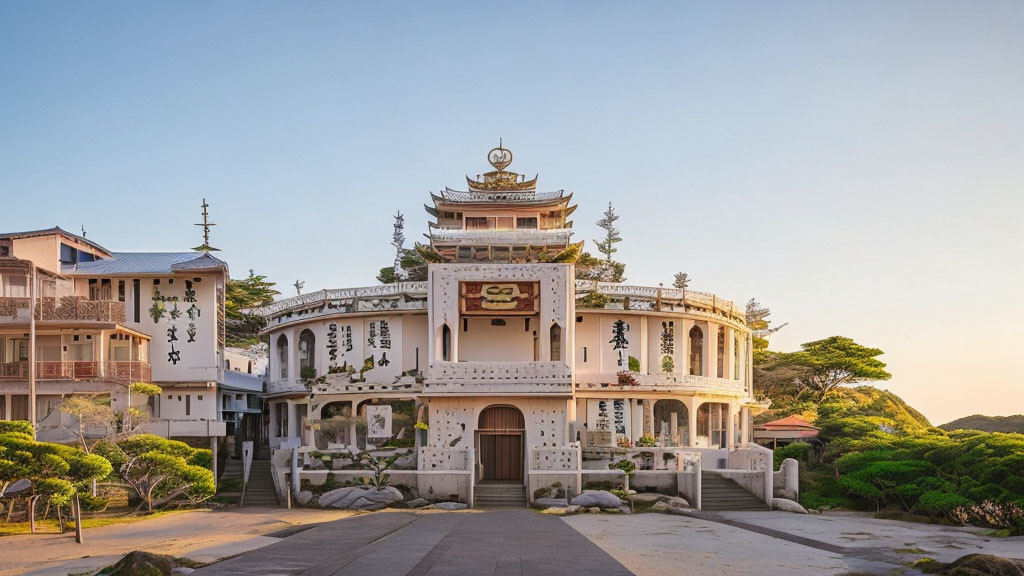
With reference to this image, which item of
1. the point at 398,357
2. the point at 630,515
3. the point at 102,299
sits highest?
the point at 102,299

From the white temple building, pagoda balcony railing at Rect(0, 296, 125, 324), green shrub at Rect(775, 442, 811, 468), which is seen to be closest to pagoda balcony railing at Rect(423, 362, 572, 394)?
the white temple building

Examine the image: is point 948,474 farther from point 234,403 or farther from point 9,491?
point 234,403

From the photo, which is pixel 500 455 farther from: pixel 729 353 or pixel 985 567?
pixel 985 567

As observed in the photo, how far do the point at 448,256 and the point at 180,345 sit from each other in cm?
1319

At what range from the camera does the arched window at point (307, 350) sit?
1813 inches

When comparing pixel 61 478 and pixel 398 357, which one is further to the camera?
pixel 398 357

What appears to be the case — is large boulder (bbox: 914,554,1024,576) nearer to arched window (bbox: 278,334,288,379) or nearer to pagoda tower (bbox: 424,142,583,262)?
pagoda tower (bbox: 424,142,583,262)

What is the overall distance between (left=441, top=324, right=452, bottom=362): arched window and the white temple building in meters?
0.06

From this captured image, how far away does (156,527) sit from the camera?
29406 millimetres

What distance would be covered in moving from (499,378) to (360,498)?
295 inches

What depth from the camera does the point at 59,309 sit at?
38031 millimetres

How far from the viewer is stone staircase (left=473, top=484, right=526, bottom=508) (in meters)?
35.2

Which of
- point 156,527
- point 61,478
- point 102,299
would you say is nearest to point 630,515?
point 156,527

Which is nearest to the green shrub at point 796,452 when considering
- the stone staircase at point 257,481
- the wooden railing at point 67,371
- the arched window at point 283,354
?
the stone staircase at point 257,481
